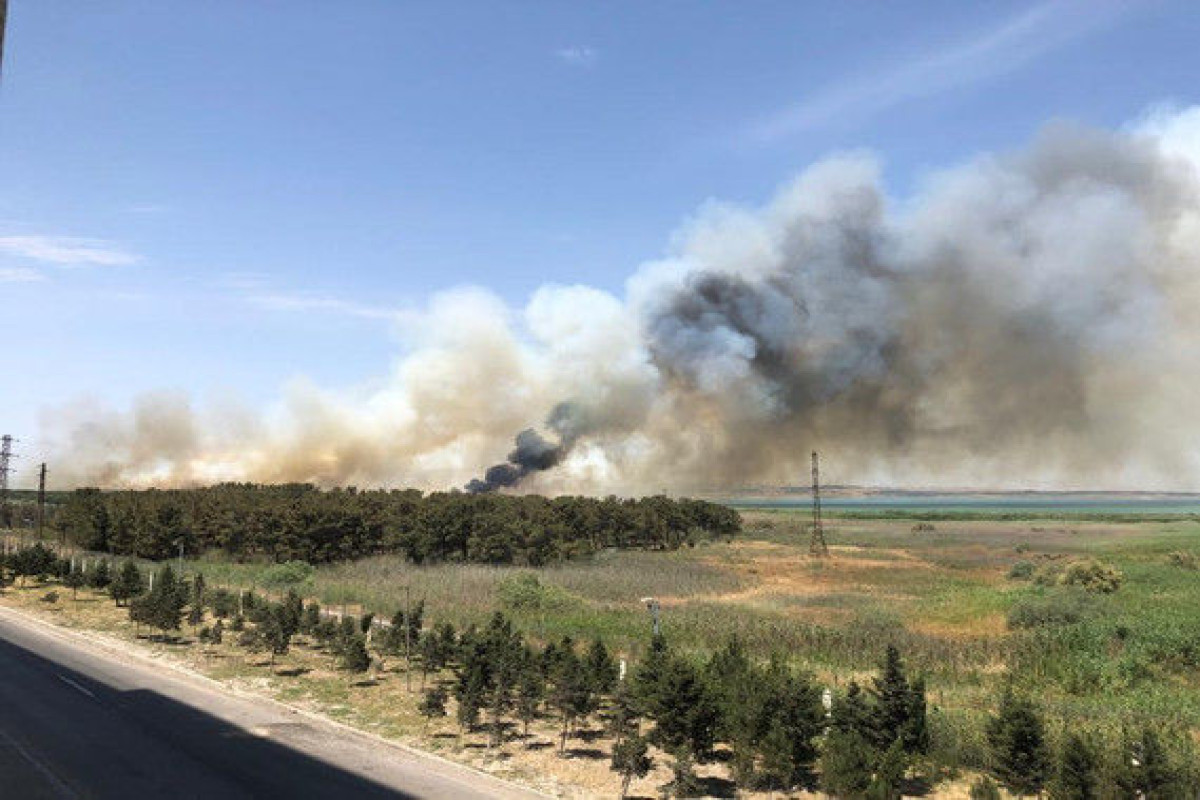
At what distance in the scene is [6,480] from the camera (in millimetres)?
105500

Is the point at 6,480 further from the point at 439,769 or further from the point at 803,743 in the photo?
the point at 803,743

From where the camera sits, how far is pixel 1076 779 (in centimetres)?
2108

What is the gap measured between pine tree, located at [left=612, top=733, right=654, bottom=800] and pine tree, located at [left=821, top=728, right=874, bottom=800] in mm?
5177

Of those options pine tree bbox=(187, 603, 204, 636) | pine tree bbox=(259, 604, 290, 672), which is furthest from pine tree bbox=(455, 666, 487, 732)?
pine tree bbox=(187, 603, 204, 636)

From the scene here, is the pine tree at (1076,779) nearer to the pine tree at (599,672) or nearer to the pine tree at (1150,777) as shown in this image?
the pine tree at (1150,777)

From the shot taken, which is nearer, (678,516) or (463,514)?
(463,514)

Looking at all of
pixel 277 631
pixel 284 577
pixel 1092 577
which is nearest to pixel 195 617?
pixel 277 631

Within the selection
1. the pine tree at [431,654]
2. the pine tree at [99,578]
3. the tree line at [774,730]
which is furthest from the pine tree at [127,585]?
the tree line at [774,730]

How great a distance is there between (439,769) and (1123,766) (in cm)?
1945

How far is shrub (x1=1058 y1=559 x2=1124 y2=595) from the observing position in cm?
7181

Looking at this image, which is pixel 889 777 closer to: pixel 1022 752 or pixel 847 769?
pixel 847 769

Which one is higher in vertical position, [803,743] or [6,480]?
[6,480]

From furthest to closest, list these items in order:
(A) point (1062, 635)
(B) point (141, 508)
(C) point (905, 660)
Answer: (B) point (141, 508)
(A) point (1062, 635)
(C) point (905, 660)

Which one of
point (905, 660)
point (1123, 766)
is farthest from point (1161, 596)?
point (1123, 766)
